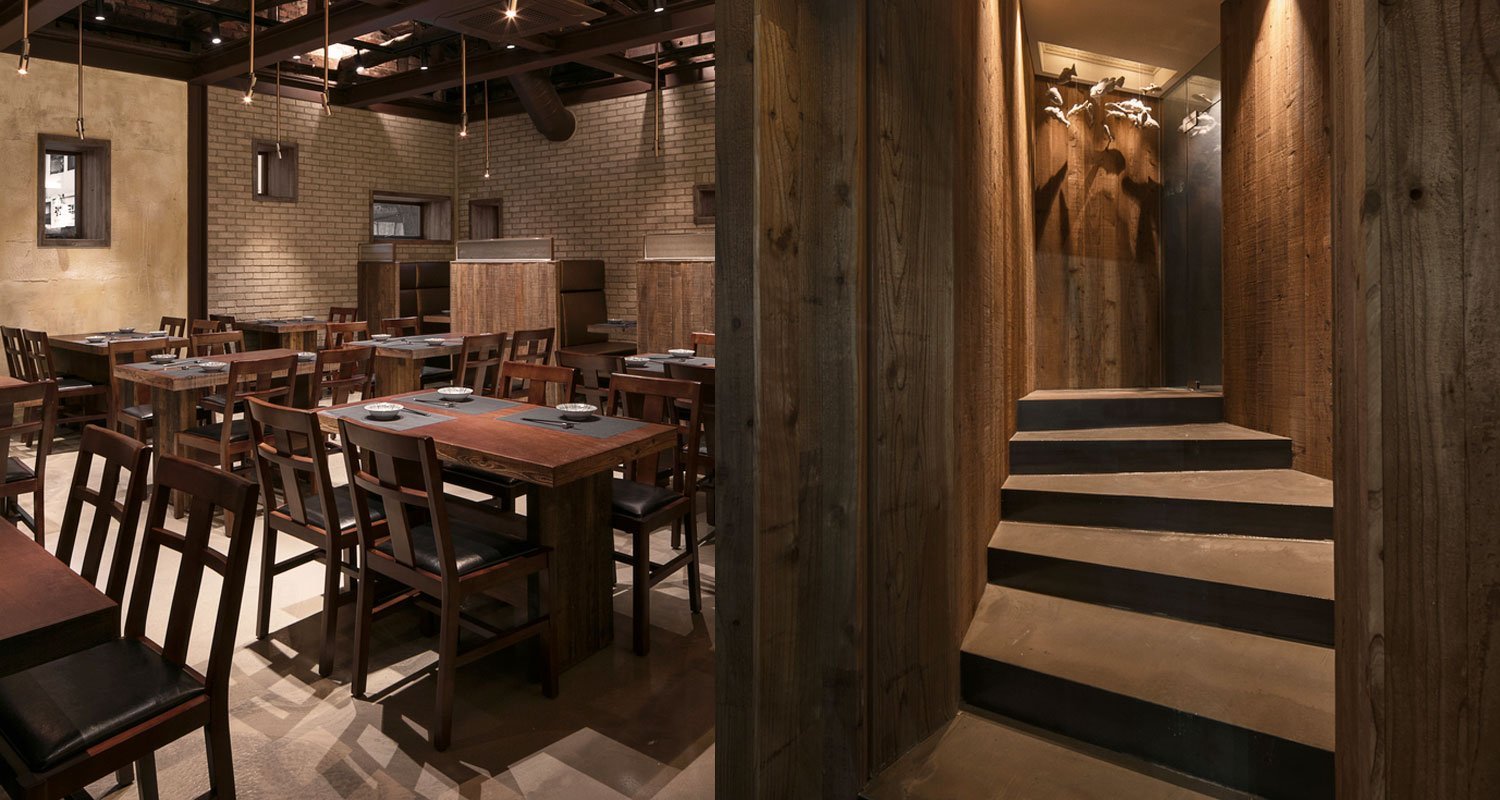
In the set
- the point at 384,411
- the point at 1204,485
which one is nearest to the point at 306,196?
the point at 384,411

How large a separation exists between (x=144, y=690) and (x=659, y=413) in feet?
7.25

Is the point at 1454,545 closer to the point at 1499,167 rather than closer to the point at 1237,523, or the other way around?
the point at 1499,167

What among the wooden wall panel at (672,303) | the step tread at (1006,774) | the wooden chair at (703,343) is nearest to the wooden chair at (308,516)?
the step tread at (1006,774)

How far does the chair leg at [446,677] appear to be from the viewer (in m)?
2.52

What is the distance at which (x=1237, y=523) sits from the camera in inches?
128

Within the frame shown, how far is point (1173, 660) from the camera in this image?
99.6 inches

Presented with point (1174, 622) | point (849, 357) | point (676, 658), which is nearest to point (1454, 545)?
point (849, 357)

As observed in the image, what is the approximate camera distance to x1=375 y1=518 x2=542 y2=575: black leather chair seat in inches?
105

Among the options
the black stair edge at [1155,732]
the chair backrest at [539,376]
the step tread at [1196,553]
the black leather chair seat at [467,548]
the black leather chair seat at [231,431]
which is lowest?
the black stair edge at [1155,732]

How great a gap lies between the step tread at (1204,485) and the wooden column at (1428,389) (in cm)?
214

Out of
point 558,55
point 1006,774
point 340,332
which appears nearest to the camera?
point 1006,774

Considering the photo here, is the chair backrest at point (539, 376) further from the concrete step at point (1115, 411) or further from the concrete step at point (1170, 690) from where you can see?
the concrete step at point (1115, 411)

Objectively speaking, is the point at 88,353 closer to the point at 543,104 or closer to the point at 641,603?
the point at 543,104

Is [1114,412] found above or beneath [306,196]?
beneath
